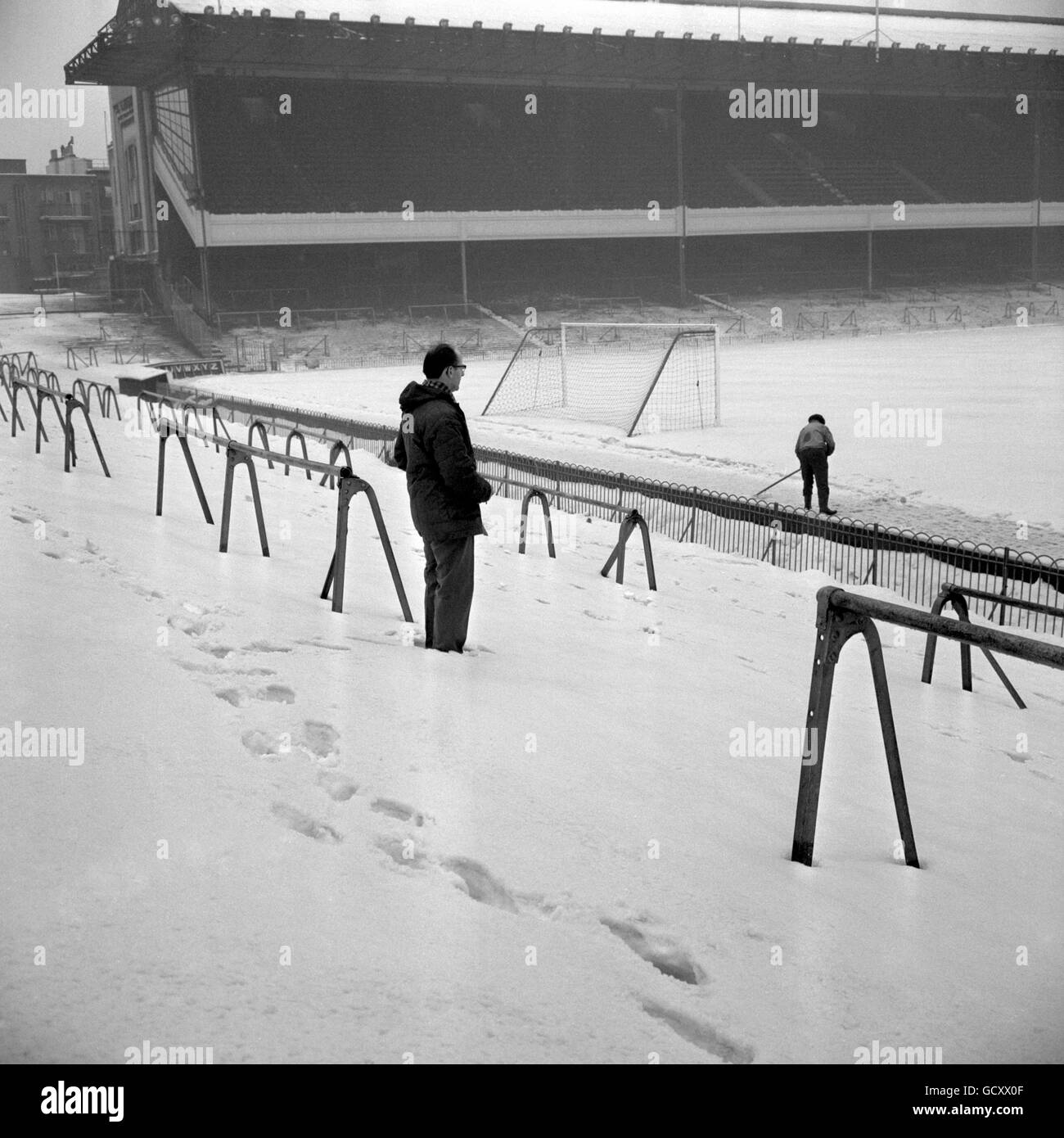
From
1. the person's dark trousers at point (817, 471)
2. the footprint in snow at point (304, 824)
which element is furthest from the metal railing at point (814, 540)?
the footprint in snow at point (304, 824)

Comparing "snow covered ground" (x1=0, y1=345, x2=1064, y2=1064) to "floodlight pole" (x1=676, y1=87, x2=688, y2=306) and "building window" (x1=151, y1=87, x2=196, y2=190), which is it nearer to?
"building window" (x1=151, y1=87, x2=196, y2=190)

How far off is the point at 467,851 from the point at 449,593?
2.19m

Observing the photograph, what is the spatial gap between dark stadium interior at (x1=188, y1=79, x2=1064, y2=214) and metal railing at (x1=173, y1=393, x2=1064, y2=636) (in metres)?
31.0

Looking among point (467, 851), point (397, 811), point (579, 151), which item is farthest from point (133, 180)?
point (467, 851)

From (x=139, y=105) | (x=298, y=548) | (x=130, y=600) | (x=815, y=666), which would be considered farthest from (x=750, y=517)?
(x=139, y=105)

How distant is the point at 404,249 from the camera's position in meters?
45.8

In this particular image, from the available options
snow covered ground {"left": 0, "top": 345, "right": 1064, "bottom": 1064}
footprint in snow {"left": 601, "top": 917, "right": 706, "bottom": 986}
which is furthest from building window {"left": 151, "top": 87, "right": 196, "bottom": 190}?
footprint in snow {"left": 601, "top": 917, "right": 706, "bottom": 986}

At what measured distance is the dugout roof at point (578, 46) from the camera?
40.8m

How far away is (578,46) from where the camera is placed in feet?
147

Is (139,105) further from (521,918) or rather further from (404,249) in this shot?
(521,918)

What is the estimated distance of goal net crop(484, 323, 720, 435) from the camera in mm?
23688

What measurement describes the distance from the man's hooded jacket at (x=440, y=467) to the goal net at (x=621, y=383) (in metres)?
16.5

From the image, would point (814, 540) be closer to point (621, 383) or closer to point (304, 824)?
point (304, 824)

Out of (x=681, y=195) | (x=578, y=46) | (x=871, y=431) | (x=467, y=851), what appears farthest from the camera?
(x=681, y=195)
